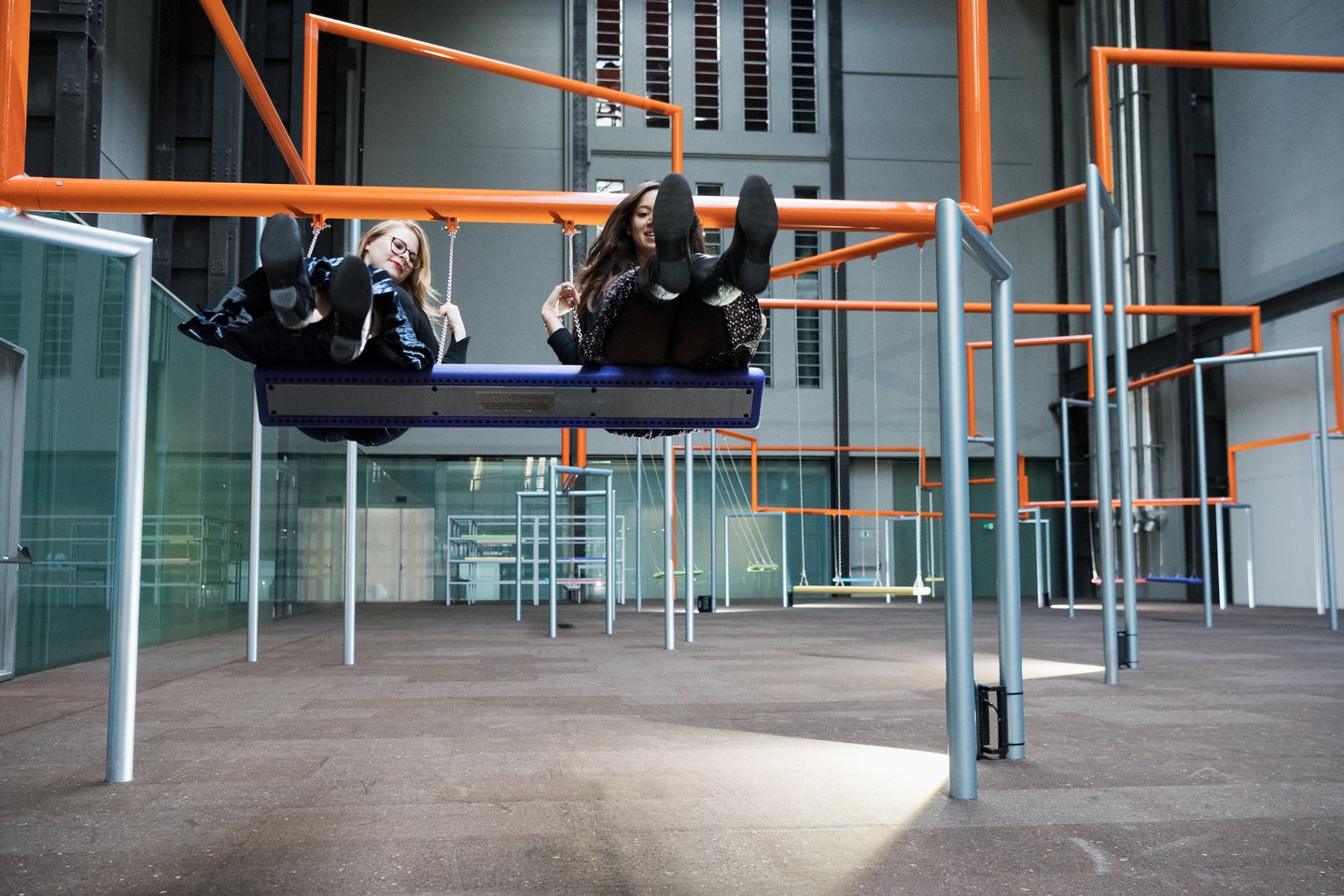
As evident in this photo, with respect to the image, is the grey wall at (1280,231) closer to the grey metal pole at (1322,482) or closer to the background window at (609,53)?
the grey metal pole at (1322,482)

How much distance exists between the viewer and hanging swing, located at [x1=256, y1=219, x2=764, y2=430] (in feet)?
6.39

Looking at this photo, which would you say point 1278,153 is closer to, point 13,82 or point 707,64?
point 707,64

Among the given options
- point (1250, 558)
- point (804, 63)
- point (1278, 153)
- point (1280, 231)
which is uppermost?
point (804, 63)

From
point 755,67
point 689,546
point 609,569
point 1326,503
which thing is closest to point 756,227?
point 689,546

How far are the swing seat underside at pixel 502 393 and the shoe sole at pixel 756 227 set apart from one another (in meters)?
0.22

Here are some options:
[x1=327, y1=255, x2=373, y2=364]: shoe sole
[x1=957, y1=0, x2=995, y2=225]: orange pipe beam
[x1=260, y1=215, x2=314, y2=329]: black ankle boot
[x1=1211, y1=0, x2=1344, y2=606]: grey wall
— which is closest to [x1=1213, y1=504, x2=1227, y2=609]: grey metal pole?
[x1=1211, y1=0, x2=1344, y2=606]: grey wall

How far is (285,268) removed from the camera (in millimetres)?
1722

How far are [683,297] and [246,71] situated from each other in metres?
1.93

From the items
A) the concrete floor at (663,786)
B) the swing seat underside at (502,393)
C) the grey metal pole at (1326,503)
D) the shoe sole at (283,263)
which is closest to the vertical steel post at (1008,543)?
the concrete floor at (663,786)

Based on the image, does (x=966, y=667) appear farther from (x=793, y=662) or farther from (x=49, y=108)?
(x=49, y=108)

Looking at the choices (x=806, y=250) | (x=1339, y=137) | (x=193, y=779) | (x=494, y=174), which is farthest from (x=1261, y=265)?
Result: (x=193, y=779)

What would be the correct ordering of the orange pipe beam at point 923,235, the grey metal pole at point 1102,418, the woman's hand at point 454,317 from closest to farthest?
1. the woman's hand at point 454,317
2. the orange pipe beam at point 923,235
3. the grey metal pole at point 1102,418

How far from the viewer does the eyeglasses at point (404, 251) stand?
264 centimetres

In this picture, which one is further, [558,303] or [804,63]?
[804,63]
